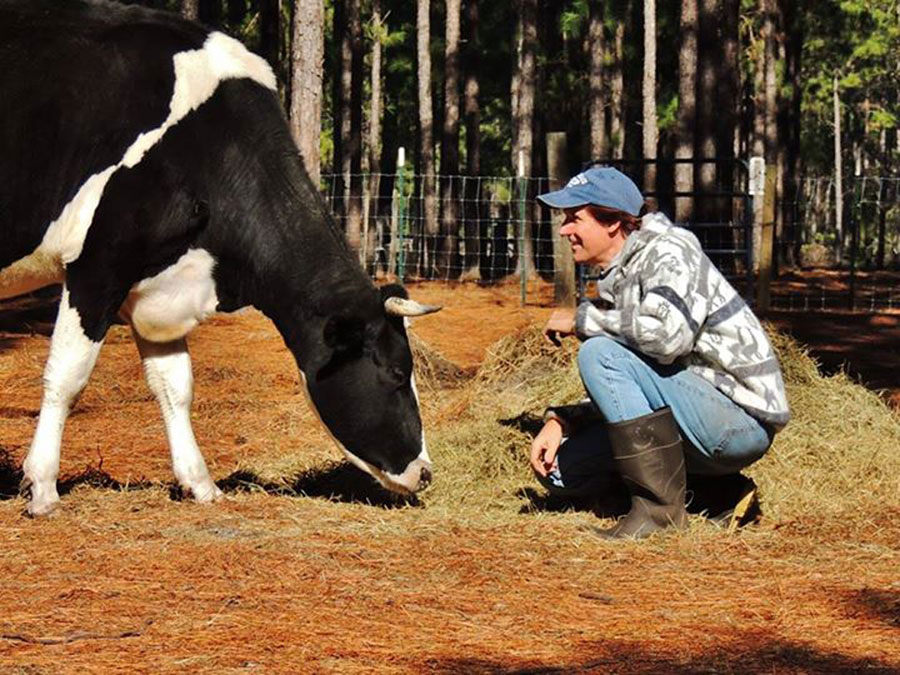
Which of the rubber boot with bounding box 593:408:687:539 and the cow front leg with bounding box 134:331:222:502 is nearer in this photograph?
the rubber boot with bounding box 593:408:687:539

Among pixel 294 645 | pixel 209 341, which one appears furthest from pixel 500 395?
pixel 209 341

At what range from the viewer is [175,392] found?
8438 mm

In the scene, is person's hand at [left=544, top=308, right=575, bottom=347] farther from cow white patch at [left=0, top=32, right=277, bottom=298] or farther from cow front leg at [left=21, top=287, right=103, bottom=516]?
cow front leg at [left=21, top=287, right=103, bottom=516]

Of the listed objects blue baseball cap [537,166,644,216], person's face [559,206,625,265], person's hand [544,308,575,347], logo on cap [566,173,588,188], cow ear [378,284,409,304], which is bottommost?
person's hand [544,308,575,347]

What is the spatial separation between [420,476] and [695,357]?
1.57 metres

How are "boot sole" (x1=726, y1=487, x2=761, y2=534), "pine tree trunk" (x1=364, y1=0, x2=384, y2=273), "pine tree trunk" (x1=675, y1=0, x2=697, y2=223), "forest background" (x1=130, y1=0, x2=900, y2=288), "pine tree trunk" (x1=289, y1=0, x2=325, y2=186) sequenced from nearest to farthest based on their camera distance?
1. "boot sole" (x1=726, y1=487, x2=761, y2=534)
2. "pine tree trunk" (x1=289, y1=0, x2=325, y2=186)
3. "pine tree trunk" (x1=675, y1=0, x2=697, y2=223)
4. "forest background" (x1=130, y1=0, x2=900, y2=288)
5. "pine tree trunk" (x1=364, y1=0, x2=384, y2=273)

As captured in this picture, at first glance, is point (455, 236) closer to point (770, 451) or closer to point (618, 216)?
point (770, 451)

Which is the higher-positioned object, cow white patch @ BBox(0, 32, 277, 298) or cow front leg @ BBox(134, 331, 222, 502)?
cow white patch @ BBox(0, 32, 277, 298)

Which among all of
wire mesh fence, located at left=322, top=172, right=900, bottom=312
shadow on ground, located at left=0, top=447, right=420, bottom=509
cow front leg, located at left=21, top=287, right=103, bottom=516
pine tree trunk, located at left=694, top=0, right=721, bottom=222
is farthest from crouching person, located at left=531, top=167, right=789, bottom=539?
pine tree trunk, located at left=694, top=0, right=721, bottom=222

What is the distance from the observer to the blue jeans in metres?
7.01

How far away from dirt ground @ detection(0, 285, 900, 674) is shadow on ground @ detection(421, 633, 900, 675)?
12 millimetres

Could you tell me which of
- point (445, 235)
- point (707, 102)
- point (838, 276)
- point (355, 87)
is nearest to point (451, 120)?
point (355, 87)

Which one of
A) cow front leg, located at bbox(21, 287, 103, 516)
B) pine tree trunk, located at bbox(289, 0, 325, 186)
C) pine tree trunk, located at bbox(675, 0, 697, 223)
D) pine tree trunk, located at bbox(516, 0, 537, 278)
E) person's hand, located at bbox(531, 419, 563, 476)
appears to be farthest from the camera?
pine tree trunk, located at bbox(516, 0, 537, 278)

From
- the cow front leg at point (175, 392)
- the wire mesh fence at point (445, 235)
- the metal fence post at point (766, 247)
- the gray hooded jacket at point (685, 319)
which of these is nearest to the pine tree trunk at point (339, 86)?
the wire mesh fence at point (445, 235)
